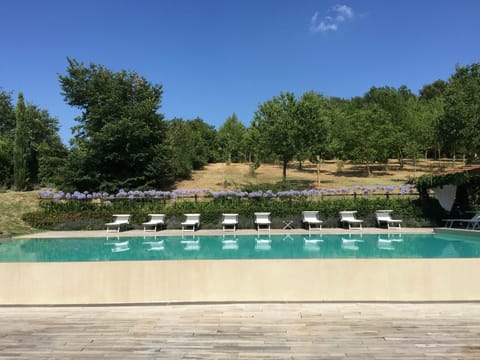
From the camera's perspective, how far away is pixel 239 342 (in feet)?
11.6

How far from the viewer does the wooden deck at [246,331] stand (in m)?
3.29

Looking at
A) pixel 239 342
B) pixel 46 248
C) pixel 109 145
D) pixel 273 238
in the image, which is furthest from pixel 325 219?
pixel 109 145

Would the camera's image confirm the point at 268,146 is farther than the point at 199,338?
Yes

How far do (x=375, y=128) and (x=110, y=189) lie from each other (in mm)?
20616

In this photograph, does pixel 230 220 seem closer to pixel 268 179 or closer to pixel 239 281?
pixel 239 281

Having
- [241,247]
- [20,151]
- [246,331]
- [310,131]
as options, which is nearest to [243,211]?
[241,247]

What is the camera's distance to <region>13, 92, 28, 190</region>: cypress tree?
21.7m

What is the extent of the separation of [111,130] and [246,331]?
60.3 ft

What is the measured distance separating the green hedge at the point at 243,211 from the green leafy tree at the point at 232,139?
19.3m

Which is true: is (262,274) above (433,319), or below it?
above

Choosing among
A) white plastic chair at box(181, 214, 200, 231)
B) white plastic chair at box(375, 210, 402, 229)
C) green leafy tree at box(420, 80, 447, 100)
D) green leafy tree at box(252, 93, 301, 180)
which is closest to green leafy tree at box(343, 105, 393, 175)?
green leafy tree at box(252, 93, 301, 180)

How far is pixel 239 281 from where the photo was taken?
4.92 metres

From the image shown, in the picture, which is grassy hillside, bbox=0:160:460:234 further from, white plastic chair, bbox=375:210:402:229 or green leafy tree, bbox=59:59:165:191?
white plastic chair, bbox=375:210:402:229

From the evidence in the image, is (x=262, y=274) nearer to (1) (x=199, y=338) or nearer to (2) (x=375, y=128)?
(1) (x=199, y=338)
